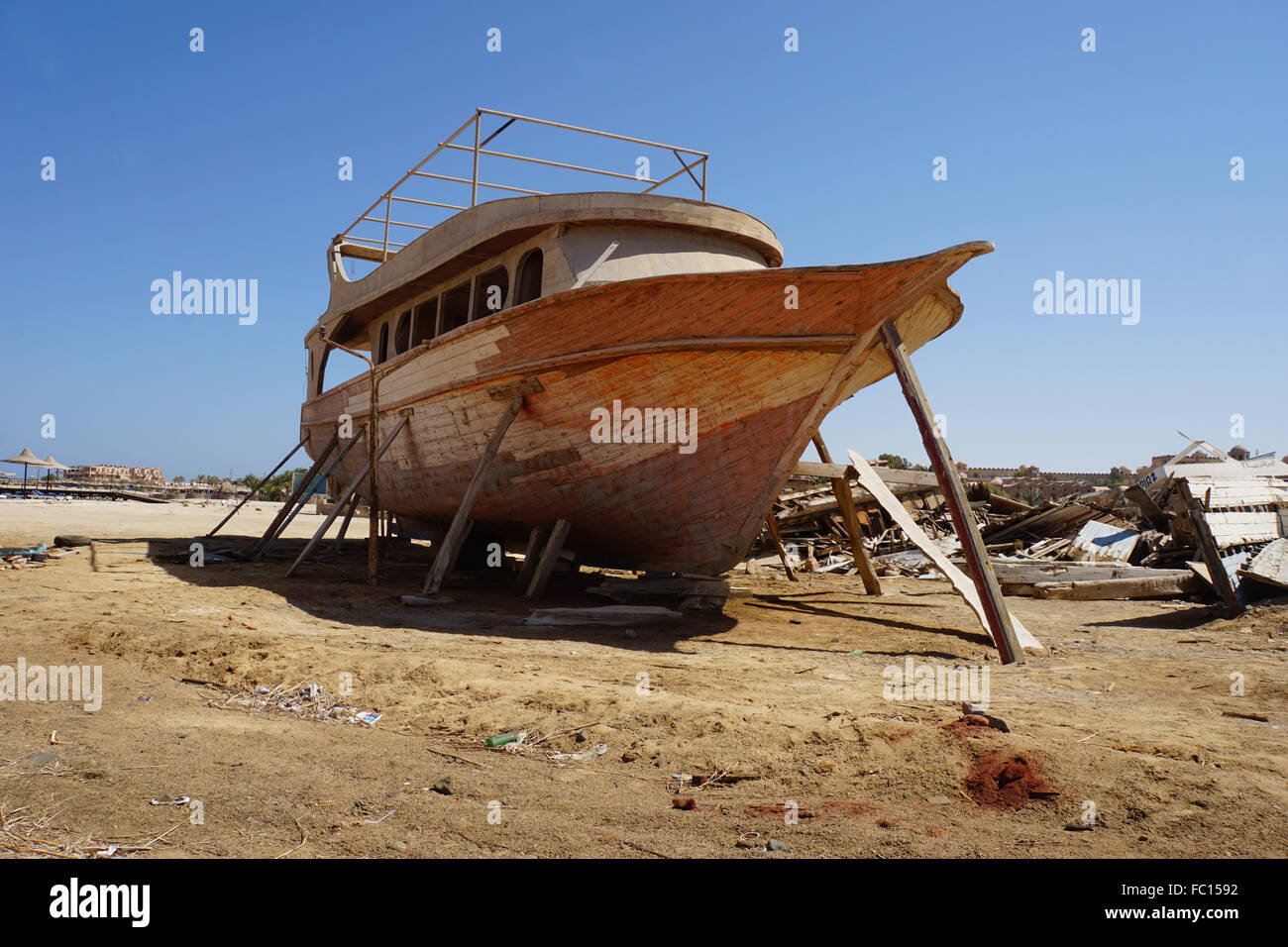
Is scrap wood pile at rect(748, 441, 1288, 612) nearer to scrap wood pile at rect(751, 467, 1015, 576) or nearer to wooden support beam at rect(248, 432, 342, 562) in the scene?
scrap wood pile at rect(751, 467, 1015, 576)

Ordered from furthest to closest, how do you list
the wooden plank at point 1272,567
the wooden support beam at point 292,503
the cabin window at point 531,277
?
the wooden support beam at point 292,503, the cabin window at point 531,277, the wooden plank at point 1272,567

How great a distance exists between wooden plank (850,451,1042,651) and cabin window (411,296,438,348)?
6.76 metres

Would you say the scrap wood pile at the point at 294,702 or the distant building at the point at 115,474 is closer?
the scrap wood pile at the point at 294,702

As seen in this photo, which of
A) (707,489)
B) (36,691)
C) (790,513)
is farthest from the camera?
(790,513)

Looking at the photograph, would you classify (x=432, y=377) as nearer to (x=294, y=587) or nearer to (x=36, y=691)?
(x=294, y=587)

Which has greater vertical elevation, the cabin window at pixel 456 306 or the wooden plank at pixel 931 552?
the cabin window at pixel 456 306

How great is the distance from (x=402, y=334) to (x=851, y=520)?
303 inches

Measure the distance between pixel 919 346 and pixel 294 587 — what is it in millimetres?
8152

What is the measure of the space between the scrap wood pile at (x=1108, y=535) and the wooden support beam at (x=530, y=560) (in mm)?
4577

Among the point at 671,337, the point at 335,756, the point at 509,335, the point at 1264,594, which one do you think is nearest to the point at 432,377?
the point at 509,335

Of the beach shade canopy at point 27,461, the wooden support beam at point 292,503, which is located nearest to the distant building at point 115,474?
the beach shade canopy at point 27,461

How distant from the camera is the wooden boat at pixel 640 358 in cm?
724

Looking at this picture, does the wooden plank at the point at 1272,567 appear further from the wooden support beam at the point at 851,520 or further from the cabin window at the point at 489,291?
the cabin window at the point at 489,291

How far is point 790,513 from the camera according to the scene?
16266 mm
